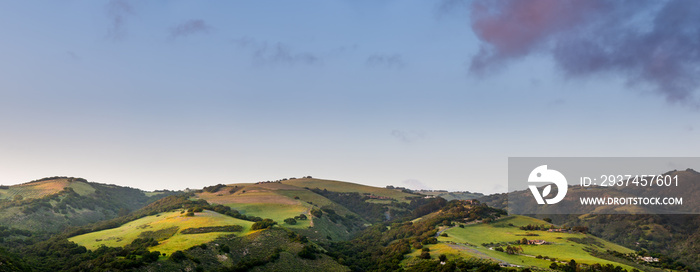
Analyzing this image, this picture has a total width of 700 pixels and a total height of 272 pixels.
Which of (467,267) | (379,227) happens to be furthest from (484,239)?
(379,227)

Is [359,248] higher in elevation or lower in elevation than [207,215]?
lower

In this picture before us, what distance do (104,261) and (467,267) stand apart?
231 ft

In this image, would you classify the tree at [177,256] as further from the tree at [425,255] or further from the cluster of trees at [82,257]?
the tree at [425,255]

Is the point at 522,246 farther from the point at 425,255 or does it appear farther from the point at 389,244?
the point at 389,244

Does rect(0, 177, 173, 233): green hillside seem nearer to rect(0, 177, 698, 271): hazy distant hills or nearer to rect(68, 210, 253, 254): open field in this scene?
rect(0, 177, 698, 271): hazy distant hills

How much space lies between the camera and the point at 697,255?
154500 millimetres


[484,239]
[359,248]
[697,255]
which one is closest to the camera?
[484,239]

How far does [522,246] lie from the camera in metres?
104

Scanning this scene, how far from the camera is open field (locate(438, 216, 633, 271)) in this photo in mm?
86375

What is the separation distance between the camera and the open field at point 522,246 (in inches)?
3401

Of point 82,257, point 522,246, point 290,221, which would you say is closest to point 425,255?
point 522,246

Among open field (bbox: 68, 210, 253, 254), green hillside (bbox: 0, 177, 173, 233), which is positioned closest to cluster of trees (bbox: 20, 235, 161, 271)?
open field (bbox: 68, 210, 253, 254)

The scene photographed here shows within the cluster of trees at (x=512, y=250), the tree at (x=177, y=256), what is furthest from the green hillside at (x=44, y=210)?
the cluster of trees at (x=512, y=250)

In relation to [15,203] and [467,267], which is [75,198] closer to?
[15,203]
